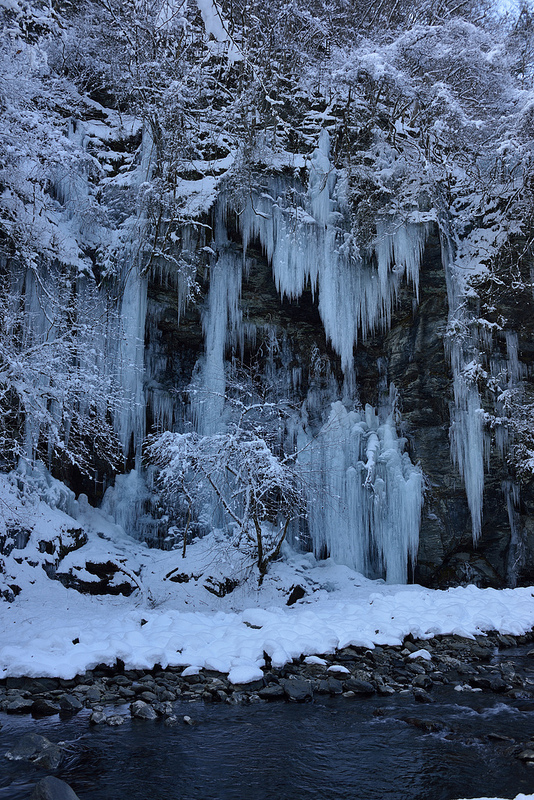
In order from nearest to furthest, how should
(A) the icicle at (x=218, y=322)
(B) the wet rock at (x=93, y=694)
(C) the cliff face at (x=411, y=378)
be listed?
(B) the wet rock at (x=93, y=694)
(C) the cliff face at (x=411, y=378)
(A) the icicle at (x=218, y=322)

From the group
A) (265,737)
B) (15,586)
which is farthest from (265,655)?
(15,586)

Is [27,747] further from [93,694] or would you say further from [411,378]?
[411,378]

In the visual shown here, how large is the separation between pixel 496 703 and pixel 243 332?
9.36 metres

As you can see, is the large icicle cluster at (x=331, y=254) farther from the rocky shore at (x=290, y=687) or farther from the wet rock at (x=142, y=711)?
the wet rock at (x=142, y=711)

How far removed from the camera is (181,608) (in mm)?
8508

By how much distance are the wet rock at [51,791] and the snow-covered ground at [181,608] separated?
2561 millimetres

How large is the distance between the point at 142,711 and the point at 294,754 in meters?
1.51

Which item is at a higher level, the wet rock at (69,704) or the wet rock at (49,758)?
the wet rock at (49,758)

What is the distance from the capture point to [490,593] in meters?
9.52

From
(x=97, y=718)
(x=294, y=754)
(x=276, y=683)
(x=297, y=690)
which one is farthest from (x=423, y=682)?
(x=97, y=718)

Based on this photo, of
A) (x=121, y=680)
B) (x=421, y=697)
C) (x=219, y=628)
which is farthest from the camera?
(x=219, y=628)

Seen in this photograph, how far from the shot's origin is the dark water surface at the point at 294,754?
3484 millimetres

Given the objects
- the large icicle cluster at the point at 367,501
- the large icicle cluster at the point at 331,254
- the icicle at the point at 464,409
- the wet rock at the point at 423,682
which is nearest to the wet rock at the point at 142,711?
the wet rock at the point at 423,682

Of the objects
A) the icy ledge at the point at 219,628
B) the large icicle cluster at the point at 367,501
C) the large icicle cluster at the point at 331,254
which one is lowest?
the icy ledge at the point at 219,628
